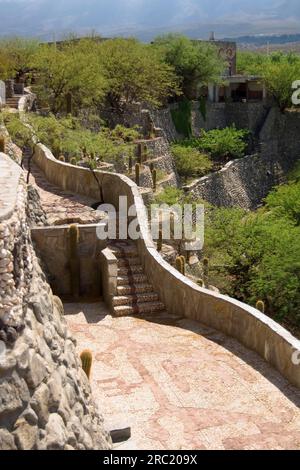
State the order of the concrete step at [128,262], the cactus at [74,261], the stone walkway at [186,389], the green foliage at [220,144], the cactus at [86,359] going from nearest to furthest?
the stone walkway at [186,389] → the cactus at [86,359] → the cactus at [74,261] → the concrete step at [128,262] → the green foliage at [220,144]

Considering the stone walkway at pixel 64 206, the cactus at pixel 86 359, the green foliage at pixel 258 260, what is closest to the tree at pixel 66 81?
the green foliage at pixel 258 260

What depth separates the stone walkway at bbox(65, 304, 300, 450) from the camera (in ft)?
33.0

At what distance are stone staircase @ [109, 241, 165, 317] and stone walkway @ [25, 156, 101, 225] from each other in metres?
1.25

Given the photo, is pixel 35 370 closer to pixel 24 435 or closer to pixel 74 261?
pixel 24 435

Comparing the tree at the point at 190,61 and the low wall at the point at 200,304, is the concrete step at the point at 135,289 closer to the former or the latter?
the low wall at the point at 200,304

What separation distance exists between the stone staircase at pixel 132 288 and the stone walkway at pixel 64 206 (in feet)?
4.09

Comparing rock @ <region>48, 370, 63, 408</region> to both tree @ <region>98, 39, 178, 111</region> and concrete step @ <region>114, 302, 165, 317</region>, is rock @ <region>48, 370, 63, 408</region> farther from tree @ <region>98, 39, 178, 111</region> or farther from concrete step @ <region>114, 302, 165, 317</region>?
tree @ <region>98, 39, 178, 111</region>

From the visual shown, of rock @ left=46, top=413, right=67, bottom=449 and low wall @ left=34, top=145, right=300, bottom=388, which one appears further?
low wall @ left=34, top=145, right=300, bottom=388

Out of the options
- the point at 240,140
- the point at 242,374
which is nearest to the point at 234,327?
the point at 242,374

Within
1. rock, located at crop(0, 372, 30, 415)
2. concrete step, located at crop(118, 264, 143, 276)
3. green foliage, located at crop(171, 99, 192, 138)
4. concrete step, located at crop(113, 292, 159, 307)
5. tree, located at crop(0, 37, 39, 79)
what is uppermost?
tree, located at crop(0, 37, 39, 79)

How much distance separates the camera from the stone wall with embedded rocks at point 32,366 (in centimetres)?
632

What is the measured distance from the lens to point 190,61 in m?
54.3

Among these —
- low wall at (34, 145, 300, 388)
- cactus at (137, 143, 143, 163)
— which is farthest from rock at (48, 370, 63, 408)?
cactus at (137, 143, 143, 163)

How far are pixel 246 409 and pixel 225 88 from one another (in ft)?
192
